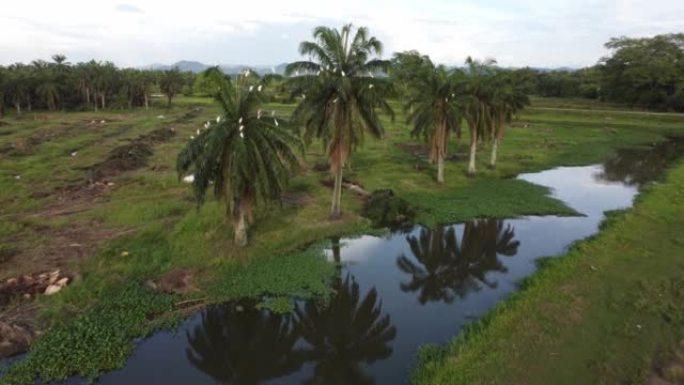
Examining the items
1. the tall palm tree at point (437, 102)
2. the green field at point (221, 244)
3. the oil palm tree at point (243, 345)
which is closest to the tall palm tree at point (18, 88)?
the green field at point (221, 244)

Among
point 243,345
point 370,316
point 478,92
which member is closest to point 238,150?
point 243,345

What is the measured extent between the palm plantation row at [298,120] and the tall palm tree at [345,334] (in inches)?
263

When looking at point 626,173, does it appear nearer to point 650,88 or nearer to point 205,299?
point 205,299

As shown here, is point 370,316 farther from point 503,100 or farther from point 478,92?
point 503,100

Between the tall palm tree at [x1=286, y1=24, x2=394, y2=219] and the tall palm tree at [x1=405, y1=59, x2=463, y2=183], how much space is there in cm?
1009

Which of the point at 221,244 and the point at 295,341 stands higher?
the point at 221,244

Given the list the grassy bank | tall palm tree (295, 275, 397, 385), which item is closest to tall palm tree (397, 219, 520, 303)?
tall palm tree (295, 275, 397, 385)

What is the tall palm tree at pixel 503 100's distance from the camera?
4171 centimetres

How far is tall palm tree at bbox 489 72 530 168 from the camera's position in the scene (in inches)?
1642

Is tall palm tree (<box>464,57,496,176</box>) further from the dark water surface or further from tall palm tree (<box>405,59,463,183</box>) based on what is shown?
the dark water surface

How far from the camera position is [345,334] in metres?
18.9

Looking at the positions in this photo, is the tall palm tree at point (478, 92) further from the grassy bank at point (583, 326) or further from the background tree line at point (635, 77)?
the background tree line at point (635, 77)

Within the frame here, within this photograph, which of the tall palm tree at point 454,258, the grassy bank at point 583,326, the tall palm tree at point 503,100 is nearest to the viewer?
the grassy bank at point 583,326

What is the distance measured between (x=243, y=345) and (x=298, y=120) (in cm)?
1420
